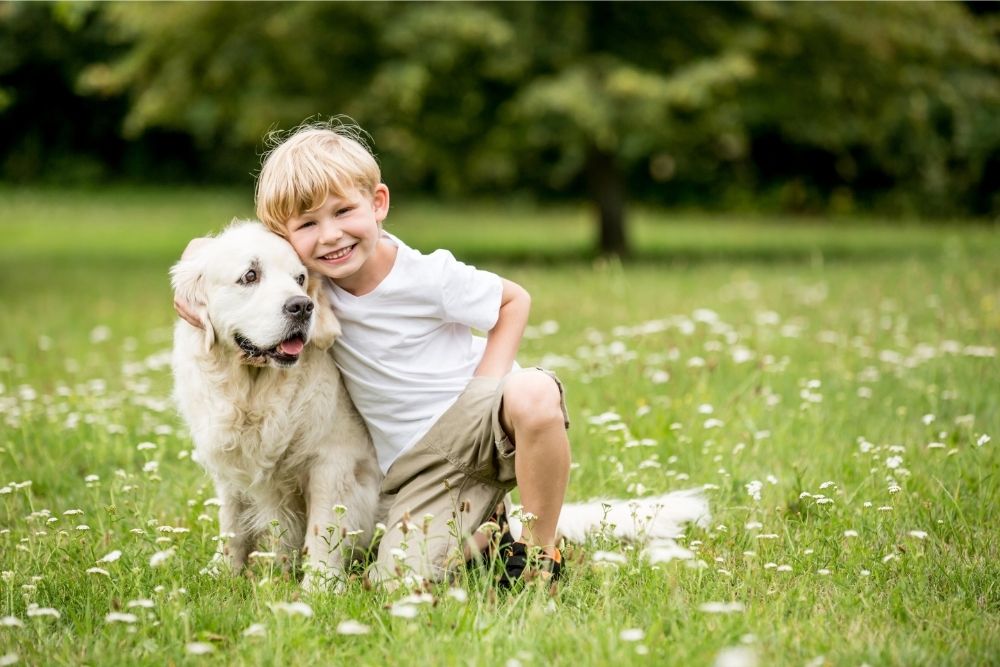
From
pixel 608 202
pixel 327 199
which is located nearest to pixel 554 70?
pixel 608 202

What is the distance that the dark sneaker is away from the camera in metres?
2.71

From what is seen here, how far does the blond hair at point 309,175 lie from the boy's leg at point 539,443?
2.70 ft

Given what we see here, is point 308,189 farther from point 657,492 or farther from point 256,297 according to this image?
point 657,492

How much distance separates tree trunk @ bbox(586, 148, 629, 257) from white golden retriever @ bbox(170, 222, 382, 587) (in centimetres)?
982

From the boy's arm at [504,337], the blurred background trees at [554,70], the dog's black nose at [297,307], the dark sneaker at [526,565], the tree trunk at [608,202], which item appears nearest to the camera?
the dark sneaker at [526,565]

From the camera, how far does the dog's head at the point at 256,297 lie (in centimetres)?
307

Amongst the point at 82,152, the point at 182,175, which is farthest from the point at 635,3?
the point at 82,152

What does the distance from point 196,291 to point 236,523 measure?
78 centimetres

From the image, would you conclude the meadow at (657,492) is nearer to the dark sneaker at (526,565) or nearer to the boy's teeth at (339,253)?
the dark sneaker at (526,565)

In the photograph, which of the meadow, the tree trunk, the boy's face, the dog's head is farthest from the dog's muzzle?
the tree trunk

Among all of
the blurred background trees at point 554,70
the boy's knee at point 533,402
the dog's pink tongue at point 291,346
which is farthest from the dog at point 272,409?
the blurred background trees at point 554,70

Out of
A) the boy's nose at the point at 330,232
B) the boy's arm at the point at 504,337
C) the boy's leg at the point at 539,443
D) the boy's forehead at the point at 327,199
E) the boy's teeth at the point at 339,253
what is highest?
the boy's forehead at the point at 327,199

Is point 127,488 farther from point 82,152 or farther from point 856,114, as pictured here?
point 82,152

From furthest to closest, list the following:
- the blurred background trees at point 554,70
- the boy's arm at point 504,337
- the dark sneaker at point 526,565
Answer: the blurred background trees at point 554,70 → the boy's arm at point 504,337 → the dark sneaker at point 526,565
